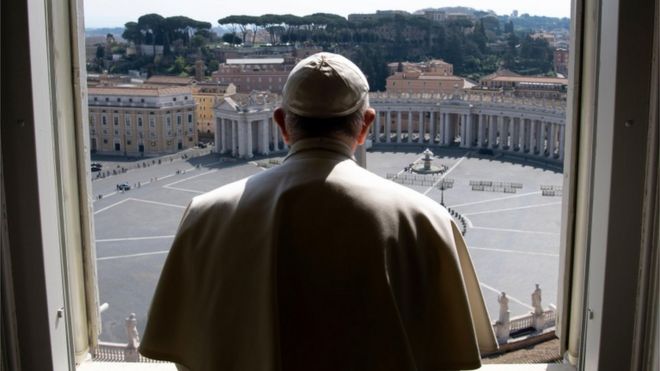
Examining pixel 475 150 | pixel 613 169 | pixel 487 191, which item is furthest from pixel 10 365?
pixel 475 150

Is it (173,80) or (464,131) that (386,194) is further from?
(464,131)

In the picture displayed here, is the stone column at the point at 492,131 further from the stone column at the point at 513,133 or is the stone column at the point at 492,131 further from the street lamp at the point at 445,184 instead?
the street lamp at the point at 445,184

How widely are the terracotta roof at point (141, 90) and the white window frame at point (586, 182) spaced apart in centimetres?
530

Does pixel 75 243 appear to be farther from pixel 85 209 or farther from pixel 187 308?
pixel 187 308

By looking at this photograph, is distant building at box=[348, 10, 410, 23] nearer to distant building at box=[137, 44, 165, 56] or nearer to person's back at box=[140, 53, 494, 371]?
distant building at box=[137, 44, 165, 56]

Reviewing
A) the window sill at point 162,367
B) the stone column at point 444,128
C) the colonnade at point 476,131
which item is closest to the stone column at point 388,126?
the colonnade at point 476,131

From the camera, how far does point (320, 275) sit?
48 cm

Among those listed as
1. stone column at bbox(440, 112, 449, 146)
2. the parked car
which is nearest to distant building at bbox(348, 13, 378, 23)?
the parked car

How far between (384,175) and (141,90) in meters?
5.94

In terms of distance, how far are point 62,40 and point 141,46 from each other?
17.2ft

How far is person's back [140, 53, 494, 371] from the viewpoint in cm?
48

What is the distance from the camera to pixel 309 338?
1.57ft

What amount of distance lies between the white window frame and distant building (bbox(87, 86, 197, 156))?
5.21 m

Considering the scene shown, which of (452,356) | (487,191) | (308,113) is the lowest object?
(487,191)
